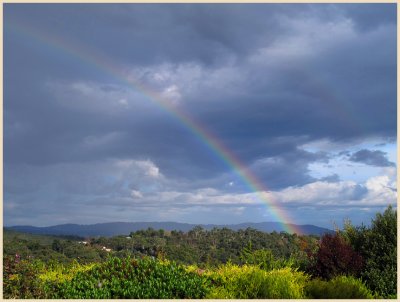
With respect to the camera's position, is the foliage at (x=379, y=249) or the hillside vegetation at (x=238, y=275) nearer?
the hillside vegetation at (x=238, y=275)

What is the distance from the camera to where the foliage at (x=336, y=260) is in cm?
1593

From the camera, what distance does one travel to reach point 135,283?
13.1 metres

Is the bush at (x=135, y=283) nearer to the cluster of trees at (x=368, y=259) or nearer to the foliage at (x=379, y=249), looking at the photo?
the cluster of trees at (x=368, y=259)

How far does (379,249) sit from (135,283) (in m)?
8.31

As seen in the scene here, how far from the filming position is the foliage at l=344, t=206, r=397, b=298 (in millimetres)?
15672

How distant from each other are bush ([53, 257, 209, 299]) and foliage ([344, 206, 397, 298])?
5.59m

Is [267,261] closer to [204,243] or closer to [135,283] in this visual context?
[135,283]

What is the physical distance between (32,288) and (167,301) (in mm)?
3532

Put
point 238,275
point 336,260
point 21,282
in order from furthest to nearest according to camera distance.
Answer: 1. point 336,260
2. point 238,275
3. point 21,282

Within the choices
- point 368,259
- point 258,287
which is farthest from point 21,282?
point 368,259

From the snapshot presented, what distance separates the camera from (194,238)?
30.3 m

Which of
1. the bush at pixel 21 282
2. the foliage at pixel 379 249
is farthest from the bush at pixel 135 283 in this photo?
the foliage at pixel 379 249

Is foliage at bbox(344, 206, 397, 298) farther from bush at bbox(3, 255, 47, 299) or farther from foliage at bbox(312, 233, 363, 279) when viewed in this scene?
bush at bbox(3, 255, 47, 299)

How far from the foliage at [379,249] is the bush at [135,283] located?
5.59 meters
